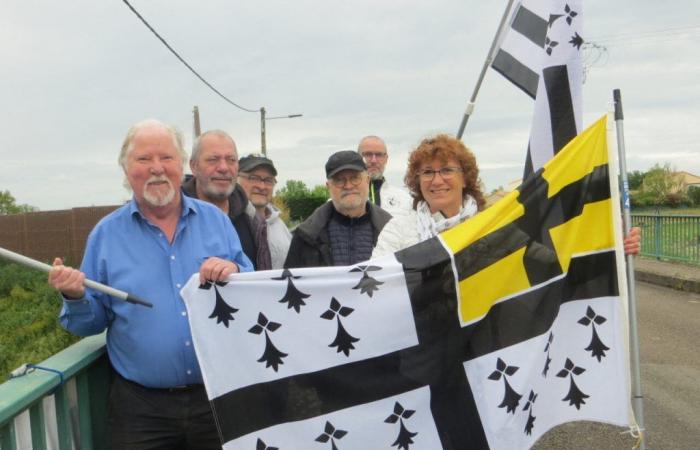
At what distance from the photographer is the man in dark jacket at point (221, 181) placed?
3.79m

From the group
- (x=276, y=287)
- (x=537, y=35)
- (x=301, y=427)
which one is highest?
(x=537, y=35)

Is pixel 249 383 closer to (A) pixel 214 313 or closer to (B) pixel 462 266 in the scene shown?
(A) pixel 214 313

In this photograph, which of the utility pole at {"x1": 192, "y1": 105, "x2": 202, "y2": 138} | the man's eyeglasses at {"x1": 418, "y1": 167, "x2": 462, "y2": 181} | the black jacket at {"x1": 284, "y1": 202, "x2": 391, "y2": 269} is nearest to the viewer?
the man's eyeglasses at {"x1": 418, "y1": 167, "x2": 462, "y2": 181}

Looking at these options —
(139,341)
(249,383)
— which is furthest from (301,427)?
(139,341)

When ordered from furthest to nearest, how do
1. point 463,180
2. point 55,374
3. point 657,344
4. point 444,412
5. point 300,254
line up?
point 657,344, point 300,254, point 463,180, point 444,412, point 55,374

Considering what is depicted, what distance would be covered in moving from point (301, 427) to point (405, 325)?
638 mm

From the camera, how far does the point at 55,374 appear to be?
238cm

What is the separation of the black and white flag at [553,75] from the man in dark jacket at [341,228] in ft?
3.26

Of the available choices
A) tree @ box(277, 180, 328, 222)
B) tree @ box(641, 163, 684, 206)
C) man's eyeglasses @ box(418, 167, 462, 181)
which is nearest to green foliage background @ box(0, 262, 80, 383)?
man's eyeglasses @ box(418, 167, 462, 181)

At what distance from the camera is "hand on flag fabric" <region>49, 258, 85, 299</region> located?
2.29 m

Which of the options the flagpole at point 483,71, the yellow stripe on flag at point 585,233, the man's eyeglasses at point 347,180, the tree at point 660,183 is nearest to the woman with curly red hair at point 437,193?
the yellow stripe on flag at point 585,233

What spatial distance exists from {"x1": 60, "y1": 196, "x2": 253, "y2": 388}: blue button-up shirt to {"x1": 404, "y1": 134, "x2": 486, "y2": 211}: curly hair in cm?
115

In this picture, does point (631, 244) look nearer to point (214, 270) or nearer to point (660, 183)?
point (214, 270)

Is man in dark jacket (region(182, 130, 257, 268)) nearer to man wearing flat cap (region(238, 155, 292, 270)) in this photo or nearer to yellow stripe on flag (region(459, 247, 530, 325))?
man wearing flat cap (region(238, 155, 292, 270))
